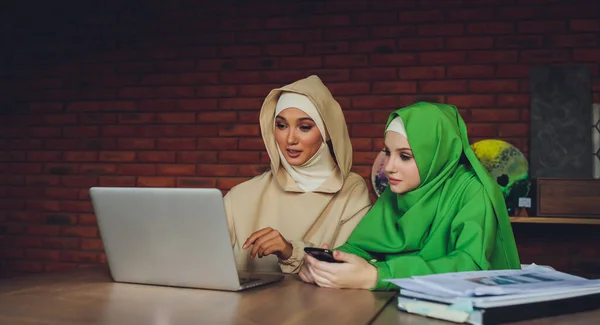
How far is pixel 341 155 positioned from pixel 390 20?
145 centimetres

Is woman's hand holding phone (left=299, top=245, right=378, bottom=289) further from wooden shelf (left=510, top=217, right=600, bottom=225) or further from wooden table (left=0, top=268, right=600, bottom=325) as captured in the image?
wooden shelf (left=510, top=217, right=600, bottom=225)

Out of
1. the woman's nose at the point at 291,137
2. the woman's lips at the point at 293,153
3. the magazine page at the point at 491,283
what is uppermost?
the woman's nose at the point at 291,137

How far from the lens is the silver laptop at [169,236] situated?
136 centimetres

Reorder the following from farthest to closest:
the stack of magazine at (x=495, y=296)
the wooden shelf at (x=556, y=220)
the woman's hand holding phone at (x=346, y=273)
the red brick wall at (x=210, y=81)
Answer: the red brick wall at (x=210, y=81), the wooden shelf at (x=556, y=220), the woman's hand holding phone at (x=346, y=273), the stack of magazine at (x=495, y=296)

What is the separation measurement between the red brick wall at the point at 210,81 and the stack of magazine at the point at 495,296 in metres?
2.19

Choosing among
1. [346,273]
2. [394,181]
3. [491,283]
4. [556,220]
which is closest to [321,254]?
[346,273]

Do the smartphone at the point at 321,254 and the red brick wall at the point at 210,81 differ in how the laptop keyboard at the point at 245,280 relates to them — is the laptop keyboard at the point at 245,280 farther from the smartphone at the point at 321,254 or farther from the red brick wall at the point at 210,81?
the red brick wall at the point at 210,81

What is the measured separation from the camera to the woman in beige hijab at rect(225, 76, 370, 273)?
7.57 feet

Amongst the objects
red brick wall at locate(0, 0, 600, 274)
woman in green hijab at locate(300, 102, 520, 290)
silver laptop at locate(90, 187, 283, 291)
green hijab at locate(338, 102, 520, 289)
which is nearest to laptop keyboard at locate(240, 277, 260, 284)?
silver laptop at locate(90, 187, 283, 291)

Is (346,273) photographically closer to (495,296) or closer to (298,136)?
(495,296)

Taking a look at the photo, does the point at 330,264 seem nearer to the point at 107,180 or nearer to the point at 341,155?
the point at 341,155

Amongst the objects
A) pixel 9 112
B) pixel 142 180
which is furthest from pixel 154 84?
pixel 9 112

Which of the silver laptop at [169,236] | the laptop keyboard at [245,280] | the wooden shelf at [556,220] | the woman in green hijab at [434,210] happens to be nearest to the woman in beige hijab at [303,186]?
the woman in green hijab at [434,210]

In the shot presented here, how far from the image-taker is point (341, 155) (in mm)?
2344
